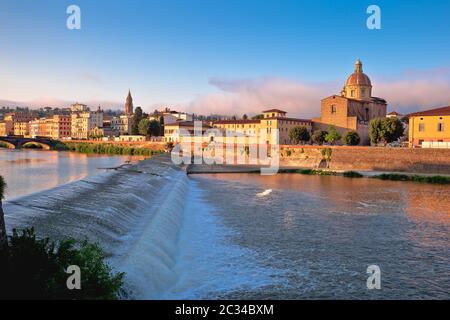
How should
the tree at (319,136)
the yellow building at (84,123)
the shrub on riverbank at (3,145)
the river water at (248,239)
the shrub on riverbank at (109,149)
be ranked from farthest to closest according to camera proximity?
the yellow building at (84,123) → the shrub on riverbank at (3,145) → the shrub on riverbank at (109,149) → the tree at (319,136) → the river water at (248,239)

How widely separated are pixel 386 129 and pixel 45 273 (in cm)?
4531

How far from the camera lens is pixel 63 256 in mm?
6578

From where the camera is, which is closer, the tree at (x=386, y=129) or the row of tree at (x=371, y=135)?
the tree at (x=386, y=129)

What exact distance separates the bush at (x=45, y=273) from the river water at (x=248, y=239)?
1524mm

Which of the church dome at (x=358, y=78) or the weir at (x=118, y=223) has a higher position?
the church dome at (x=358, y=78)

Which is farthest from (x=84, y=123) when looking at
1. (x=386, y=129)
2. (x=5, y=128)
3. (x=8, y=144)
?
(x=386, y=129)

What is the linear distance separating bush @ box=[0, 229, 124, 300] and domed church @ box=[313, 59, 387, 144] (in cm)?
5872

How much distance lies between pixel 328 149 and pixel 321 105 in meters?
22.5

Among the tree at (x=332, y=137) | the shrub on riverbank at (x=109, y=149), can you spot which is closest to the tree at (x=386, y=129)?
the tree at (x=332, y=137)

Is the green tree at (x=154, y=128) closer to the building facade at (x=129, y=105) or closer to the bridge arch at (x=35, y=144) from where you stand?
the bridge arch at (x=35, y=144)

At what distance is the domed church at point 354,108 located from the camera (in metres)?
62.0
